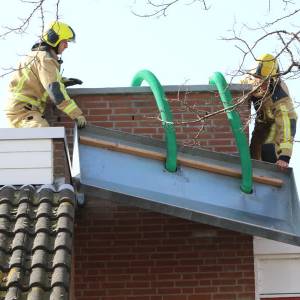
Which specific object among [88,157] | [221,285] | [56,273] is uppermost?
[88,157]

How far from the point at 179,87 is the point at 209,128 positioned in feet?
1.80

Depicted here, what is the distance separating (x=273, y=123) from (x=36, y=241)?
4.23 meters

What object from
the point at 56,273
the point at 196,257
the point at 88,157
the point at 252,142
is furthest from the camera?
the point at 252,142

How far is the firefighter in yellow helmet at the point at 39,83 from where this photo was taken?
34.0 feet

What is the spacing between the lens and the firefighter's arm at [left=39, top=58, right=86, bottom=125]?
33.7 feet

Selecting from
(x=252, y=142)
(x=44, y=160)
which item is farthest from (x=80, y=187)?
(x=252, y=142)

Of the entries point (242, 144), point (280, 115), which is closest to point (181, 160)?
point (242, 144)

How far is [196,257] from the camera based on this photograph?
423 inches

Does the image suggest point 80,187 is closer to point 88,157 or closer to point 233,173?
point 88,157

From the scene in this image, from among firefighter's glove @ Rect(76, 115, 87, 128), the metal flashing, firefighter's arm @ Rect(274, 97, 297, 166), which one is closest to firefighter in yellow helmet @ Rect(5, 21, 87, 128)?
firefighter's glove @ Rect(76, 115, 87, 128)

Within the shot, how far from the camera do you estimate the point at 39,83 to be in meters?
10.7

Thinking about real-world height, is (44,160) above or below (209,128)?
below

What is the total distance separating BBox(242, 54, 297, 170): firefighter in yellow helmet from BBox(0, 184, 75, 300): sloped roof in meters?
3.01

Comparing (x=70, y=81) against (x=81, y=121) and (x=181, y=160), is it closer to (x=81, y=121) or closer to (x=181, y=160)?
(x=81, y=121)
